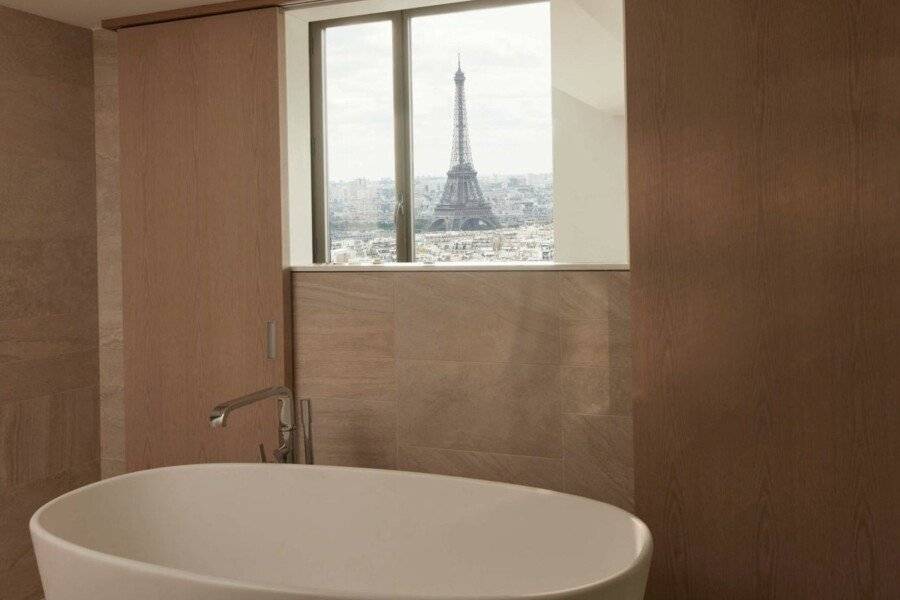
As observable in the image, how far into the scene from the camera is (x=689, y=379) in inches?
92.4

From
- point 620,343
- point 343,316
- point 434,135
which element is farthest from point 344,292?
point 620,343

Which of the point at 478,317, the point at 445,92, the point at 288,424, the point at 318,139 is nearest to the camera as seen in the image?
the point at 478,317

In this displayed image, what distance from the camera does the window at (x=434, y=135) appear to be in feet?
10.3

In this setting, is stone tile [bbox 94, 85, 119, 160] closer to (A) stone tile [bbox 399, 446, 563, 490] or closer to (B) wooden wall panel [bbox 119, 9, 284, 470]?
(B) wooden wall panel [bbox 119, 9, 284, 470]

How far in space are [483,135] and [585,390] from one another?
103 cm

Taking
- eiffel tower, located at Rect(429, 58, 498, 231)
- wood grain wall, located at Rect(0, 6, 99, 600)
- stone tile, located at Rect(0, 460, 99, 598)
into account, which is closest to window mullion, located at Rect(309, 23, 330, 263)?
eiffel tower, located at Rect(429, 58, 498, 231)

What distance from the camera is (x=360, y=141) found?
333 cm

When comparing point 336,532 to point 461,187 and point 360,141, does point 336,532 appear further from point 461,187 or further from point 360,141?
point 360,141

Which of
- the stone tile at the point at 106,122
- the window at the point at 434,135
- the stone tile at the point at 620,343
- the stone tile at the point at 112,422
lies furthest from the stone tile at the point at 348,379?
the stone tile at the point at 106,122

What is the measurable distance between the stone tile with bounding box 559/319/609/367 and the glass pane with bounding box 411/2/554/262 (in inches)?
19.3

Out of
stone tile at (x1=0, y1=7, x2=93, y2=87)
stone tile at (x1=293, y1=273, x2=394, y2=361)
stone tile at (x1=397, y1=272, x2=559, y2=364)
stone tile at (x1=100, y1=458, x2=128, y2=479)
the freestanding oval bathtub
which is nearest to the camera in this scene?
the freestanding oval bathtub

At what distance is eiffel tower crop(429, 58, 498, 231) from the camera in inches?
126

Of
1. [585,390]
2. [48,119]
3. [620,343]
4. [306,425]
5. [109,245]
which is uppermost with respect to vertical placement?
[48,119]

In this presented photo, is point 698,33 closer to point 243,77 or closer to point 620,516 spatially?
point 620,516
